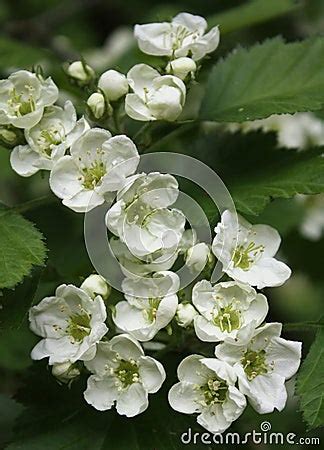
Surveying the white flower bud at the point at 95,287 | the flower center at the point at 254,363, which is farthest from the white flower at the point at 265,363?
the white flower bud at the point at 95,287

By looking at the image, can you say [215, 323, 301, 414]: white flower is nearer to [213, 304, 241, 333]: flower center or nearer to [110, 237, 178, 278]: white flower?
[213, 304, 241, 333]: flower center

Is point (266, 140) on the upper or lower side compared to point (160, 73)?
lower

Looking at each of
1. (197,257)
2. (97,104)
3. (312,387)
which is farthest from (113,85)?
(312,387)

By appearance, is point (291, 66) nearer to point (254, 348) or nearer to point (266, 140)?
point (266, 140)

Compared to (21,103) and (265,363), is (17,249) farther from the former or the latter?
(265,363)

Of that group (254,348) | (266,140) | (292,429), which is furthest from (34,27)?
(254,348)

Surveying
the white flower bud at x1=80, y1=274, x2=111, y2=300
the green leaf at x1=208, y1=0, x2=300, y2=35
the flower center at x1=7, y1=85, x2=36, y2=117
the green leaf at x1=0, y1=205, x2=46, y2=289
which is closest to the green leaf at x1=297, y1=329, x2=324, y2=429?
the white flower bud at x1=80, y1=274, x2=111, y2=300
